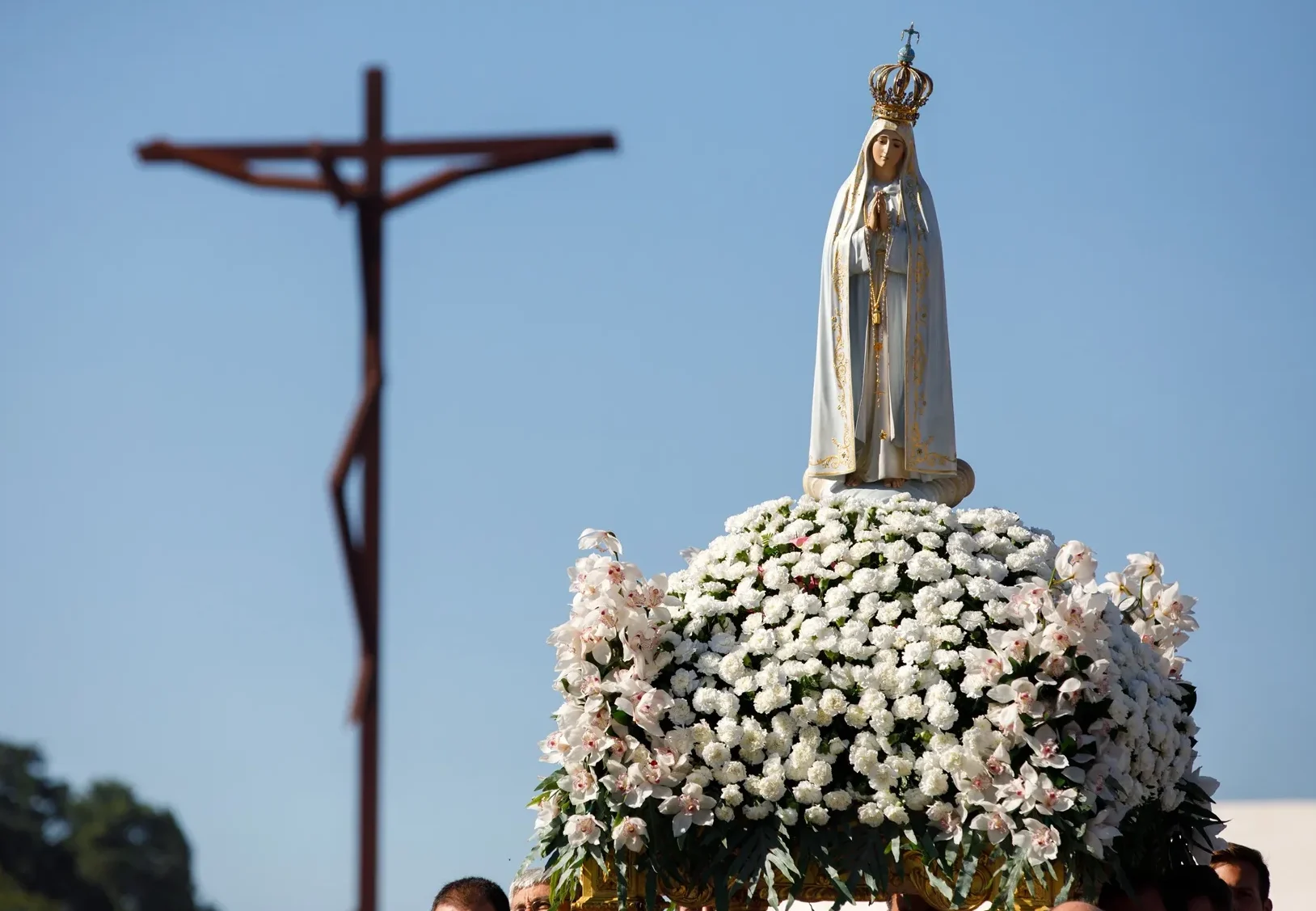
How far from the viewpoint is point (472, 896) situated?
7625 millimetres

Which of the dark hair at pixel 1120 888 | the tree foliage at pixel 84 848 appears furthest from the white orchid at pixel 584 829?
the tree foliage at pixel 84 848

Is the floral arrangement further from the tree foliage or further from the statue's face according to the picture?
the tree foliage

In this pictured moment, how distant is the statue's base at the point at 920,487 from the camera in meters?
9.34

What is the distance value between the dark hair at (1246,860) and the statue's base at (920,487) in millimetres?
1838

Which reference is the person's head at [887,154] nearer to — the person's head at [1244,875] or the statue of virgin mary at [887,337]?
the statue of virgin mary at [887,337]

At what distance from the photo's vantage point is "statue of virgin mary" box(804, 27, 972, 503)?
30.8ft

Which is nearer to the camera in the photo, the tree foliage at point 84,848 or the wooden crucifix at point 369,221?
the wooden crucifix at point 369,221

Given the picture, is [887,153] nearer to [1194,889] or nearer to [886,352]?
[886,352]

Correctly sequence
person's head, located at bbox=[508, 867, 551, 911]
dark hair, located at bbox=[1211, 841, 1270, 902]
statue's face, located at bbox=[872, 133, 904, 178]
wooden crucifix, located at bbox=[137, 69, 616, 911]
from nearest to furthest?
wooden crucifix, located at bbox=[137, 69, 616, 911] → person's head, located at bbox=[508, 867, 551, 911] → dark hair, located at bbox=[1211, 841, 1270, 902] → statue's face, located at bbox=[872, 133, 904, 178]

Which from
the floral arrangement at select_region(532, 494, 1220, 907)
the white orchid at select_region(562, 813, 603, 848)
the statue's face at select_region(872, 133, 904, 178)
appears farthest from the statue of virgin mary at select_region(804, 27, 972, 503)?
the white orchid at select_region(562, 813, 603, 848)

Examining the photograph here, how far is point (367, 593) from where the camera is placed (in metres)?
4.12

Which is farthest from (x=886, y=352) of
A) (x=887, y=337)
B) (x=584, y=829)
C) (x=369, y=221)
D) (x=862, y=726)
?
(x=369, y=221)

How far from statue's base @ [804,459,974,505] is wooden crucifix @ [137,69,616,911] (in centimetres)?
Answer: 506

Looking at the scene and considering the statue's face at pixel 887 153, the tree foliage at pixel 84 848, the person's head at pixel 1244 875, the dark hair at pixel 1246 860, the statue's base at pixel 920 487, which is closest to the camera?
the person's head at pixel 1244 875
